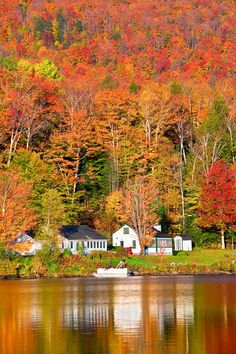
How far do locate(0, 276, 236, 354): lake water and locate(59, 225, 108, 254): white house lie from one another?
18.7 m

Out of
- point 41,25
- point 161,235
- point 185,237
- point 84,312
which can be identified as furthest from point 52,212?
point 41,25

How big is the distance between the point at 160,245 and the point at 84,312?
43796mm

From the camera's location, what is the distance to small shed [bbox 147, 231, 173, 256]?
90.5 metres

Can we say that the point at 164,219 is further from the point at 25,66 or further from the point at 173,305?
the point at 173,305

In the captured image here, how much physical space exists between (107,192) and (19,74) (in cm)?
1903

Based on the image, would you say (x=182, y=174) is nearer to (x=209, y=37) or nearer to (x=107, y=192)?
→ (x=107, y=192)

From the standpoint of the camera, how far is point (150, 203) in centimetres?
9225

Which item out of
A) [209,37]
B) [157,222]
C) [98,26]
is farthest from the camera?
[98,26]

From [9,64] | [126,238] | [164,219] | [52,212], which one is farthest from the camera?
[9,64]

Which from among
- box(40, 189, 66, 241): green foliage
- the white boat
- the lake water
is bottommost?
the lake water

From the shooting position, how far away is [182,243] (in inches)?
3708

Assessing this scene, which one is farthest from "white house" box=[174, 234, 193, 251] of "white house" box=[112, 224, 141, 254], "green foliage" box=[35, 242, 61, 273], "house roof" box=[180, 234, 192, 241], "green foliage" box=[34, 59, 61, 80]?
"green foliage" box=[34, 59, 61, 80]

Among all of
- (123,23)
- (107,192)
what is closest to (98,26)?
(123,23)

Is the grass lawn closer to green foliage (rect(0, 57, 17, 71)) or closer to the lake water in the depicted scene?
the lake water
